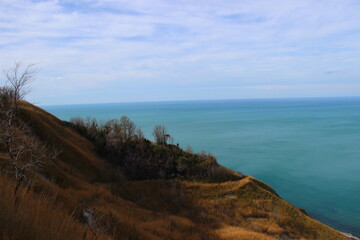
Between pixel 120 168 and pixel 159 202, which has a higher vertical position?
pixel 120 168

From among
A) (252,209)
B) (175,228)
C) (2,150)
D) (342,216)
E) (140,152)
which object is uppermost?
(2,150)

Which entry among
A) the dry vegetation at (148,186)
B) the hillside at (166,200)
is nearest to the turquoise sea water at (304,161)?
the hillside at (166,200)

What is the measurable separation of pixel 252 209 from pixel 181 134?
90.0 meters

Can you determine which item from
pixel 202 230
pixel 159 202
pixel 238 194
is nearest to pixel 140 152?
pixel 159 202

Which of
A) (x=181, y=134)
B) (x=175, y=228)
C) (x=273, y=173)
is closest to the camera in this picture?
(x=175, y=228)

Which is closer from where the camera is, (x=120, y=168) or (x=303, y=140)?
(x=120, y=168)

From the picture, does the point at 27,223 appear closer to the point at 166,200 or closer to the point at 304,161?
the point at 166,200

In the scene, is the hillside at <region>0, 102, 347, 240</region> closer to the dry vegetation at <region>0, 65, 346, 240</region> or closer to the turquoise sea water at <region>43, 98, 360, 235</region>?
the dry vegetation at <region>0, 65, 346, 240</region>

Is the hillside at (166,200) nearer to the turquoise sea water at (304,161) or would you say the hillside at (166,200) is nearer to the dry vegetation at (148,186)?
the dry vegetation at (148,186)

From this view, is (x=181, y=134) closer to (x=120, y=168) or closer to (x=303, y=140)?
(x=303, y=140)

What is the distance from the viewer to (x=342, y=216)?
42.7 metres

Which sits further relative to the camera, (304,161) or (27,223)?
(304,161)

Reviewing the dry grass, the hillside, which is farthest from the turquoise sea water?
the dry grass

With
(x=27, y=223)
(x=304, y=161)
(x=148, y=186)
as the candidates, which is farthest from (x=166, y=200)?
(x=304, y=161)
